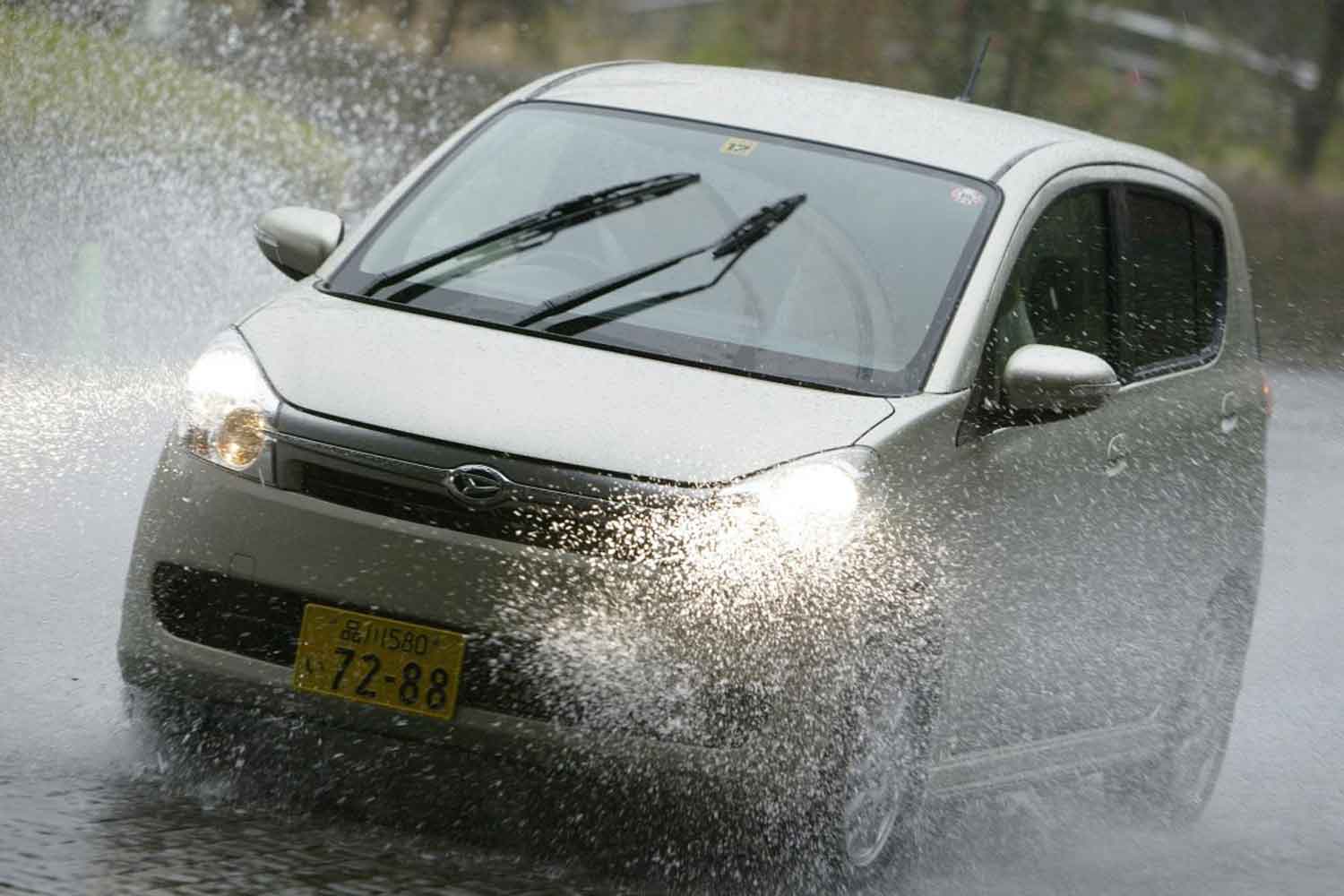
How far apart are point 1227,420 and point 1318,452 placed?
7257 millimetres

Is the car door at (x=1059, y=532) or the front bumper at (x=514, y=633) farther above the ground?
the car door at (x=1059, y=532)

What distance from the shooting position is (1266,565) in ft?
36.6

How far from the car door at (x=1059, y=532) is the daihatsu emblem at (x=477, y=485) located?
1.08 m

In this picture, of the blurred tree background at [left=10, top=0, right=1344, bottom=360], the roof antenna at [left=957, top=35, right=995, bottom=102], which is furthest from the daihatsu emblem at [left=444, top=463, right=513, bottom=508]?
the blurred tree background at [left=10, top=0, right=1344, bottom=360]

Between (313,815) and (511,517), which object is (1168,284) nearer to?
(511,517)

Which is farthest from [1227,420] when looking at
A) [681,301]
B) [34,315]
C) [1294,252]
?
[1294,252]

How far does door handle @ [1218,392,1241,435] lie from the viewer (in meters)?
7.47

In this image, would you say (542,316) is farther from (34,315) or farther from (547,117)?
(34,315)

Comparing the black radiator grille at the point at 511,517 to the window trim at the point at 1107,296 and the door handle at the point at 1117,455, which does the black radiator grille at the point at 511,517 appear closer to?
the window trim at the point at 1107,296

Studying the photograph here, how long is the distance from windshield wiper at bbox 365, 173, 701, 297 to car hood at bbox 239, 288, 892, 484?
1.29 feet

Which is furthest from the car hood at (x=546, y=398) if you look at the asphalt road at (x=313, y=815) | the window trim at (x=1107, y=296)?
the asphalt road at (x=313, y=815)

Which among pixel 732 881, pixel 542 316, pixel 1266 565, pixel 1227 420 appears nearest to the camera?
pixel 732 881

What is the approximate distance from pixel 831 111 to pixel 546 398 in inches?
68.4

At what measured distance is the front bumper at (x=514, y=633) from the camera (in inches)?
202
